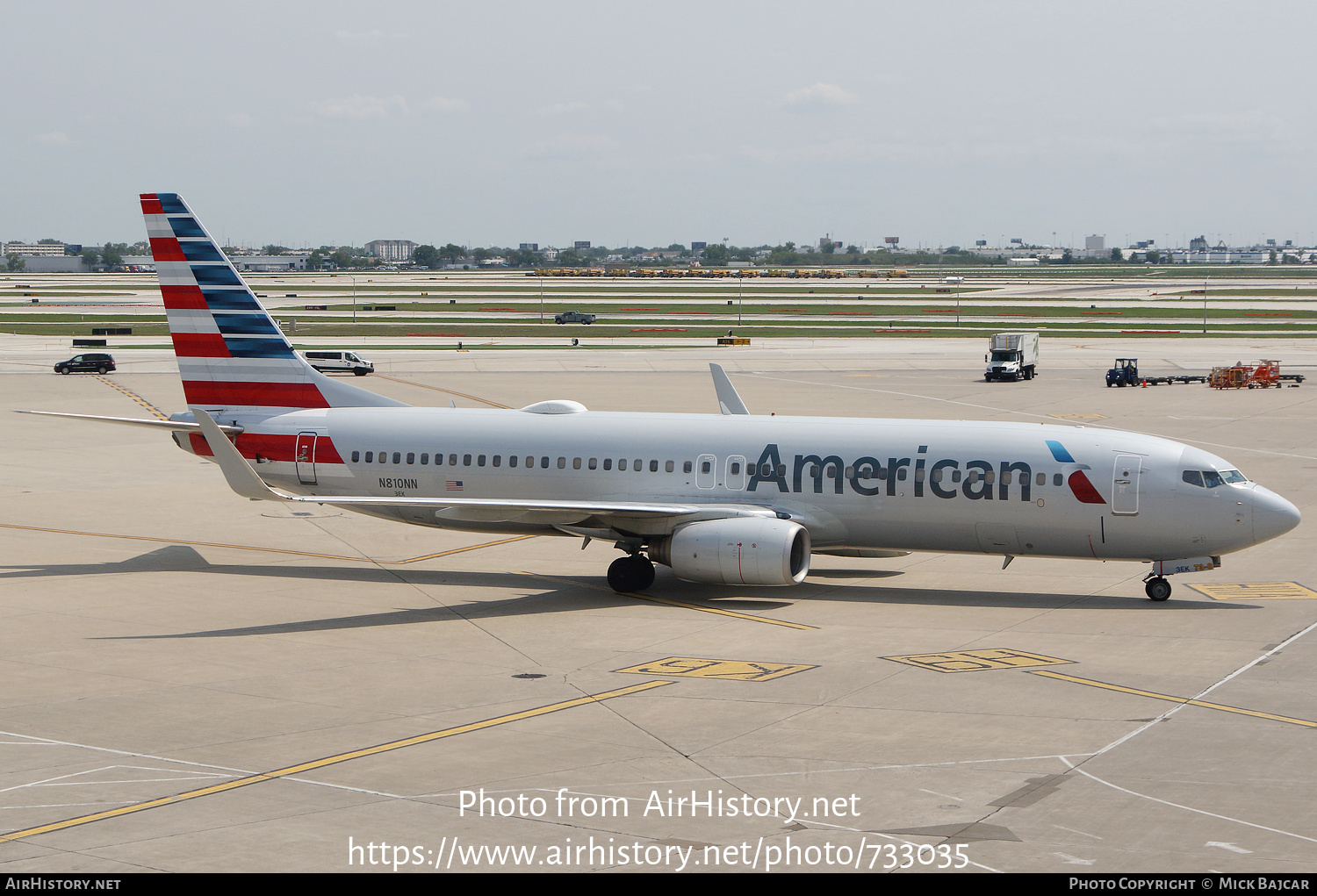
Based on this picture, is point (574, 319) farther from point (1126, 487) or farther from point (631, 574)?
point (1126, 487)

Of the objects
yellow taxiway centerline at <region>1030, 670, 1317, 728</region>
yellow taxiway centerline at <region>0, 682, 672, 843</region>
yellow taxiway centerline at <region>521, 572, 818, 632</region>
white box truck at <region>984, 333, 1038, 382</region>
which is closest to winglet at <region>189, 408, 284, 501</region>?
yellow taxiway centerline at <region>521, 572, 818, 632</region>

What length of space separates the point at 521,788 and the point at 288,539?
24.1m

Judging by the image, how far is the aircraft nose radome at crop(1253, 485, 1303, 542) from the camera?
30.5m

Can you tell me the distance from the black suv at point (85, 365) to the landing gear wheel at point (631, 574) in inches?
2825

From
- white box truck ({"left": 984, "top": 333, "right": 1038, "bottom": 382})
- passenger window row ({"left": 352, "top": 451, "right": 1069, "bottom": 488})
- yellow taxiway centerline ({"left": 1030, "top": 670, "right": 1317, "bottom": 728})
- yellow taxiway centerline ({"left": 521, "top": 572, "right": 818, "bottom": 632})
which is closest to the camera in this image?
yellow taxiway centerline ({"left": 1030, "top": 670, "right": 1317, "bottom": 728})

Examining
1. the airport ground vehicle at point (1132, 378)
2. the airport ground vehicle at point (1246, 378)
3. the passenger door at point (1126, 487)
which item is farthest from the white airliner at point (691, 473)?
the airport ground vehicle at point (1246, 378)

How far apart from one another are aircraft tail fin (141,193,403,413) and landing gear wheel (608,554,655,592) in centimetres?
941

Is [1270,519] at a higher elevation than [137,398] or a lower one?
higher

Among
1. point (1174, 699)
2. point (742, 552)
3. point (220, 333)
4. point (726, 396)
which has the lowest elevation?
point (1174, 699)

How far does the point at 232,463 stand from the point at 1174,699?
817 inches

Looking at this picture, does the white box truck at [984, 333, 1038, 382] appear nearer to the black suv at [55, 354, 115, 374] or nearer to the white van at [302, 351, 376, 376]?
the white van at [302, 351, 376, 376]

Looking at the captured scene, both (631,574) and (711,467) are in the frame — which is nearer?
(631,574)

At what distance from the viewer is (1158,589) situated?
31.5m

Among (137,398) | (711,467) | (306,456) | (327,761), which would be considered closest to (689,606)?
(711,467)
